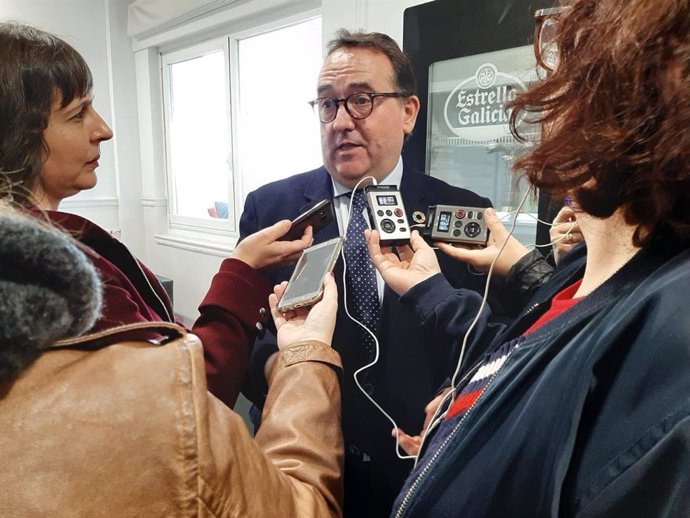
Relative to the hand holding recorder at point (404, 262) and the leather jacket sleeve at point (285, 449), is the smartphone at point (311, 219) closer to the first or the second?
the hand holding recorder at point (404, 262)

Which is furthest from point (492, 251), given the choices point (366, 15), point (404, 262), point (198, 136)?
point (198, 136)

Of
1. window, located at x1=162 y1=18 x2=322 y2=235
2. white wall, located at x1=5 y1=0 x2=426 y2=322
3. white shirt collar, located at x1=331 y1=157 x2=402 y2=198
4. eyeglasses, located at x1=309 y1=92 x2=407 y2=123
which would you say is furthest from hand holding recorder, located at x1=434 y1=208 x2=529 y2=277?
white wall, located at x1=5 y1=0 x2=426 y2=322

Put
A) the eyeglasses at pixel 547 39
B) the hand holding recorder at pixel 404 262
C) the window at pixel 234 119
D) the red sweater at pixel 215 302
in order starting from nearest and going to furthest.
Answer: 1. the eyeglasses at pixel 547 39
2. the red sweater at pixel 215 302
3. the hand holding recorder at pixel 404 262
4. the window at pixel 234 119

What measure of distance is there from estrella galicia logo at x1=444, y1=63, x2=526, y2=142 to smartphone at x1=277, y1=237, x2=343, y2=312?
0.41 m

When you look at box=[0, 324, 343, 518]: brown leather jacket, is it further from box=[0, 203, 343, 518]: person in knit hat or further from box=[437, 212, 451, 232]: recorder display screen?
box=[437, 212, 451, 232]: recorder display screen

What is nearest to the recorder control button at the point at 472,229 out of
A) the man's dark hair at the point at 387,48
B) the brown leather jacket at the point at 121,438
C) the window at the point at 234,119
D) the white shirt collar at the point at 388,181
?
the white shirt collar at the point at 388,181

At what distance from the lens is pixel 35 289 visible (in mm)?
278

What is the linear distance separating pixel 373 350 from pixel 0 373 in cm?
67

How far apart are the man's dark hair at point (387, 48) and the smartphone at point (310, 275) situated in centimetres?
39

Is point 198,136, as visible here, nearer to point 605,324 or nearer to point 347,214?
point 347,214

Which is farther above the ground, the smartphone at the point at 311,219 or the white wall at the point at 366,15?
the white wall at the point at 366,15

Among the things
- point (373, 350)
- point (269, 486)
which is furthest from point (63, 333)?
point (373, 350)

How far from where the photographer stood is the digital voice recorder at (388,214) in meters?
0.84

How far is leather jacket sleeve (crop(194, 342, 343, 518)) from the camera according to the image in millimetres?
330
